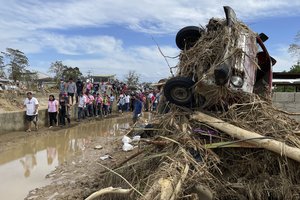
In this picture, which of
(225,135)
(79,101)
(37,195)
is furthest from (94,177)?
(79,101)

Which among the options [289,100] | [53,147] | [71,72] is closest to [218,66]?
[289,100]

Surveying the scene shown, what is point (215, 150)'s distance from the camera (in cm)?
518

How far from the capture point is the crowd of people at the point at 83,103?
14719mm

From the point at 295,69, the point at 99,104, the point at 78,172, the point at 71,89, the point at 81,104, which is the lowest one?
the point at 78,172

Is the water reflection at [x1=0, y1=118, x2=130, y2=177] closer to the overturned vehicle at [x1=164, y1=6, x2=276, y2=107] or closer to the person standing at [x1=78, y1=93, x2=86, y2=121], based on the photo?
the overturned vehicle at [x1=164, y1=6, x2=276, y2=107]

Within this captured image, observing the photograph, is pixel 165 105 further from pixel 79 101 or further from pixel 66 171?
pixel 79 101

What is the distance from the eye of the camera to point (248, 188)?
15.8ft

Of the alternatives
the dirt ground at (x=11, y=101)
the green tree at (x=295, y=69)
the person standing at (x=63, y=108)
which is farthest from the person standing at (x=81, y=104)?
the green tree at (x=295, y=69)

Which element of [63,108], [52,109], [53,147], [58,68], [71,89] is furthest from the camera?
[58,68]

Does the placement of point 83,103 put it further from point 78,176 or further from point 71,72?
point 71,72

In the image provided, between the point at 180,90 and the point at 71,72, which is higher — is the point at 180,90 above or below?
below

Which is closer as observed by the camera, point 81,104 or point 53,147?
point 53,147

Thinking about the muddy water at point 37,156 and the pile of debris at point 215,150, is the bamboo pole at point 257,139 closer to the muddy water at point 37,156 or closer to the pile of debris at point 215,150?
the pile of debris at point 215,150

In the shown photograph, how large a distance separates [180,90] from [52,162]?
203 inches
